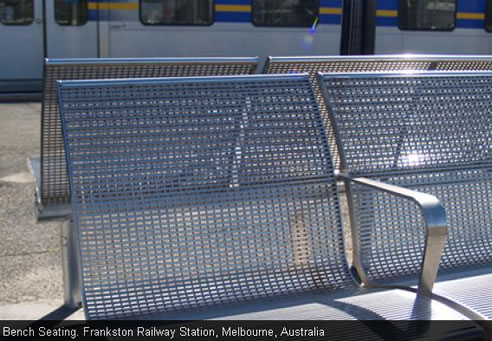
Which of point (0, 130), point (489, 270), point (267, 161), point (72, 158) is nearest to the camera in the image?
point (72, 158)

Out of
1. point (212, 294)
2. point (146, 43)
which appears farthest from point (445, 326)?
point (146, 43)

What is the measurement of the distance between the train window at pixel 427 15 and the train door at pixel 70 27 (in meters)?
4.57

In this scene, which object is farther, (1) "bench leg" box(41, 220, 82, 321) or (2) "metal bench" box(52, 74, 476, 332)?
(1) "bench leg" box(41, 220, 82, 321)

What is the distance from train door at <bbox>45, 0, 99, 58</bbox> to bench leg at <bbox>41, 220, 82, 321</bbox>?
316 inches

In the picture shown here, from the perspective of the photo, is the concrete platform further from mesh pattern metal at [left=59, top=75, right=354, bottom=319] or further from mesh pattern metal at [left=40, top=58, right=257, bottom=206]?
mesh pattern metal at [left=59, top=75, right=354, bottom=319]

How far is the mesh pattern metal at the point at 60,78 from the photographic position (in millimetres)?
3477

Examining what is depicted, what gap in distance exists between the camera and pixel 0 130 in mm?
8234

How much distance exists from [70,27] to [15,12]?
2.53ft

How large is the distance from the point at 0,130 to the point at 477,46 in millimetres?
7832

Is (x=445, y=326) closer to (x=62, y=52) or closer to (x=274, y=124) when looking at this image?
(x=274, y=124)

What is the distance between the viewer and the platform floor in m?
3.57

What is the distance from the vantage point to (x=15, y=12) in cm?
1087
